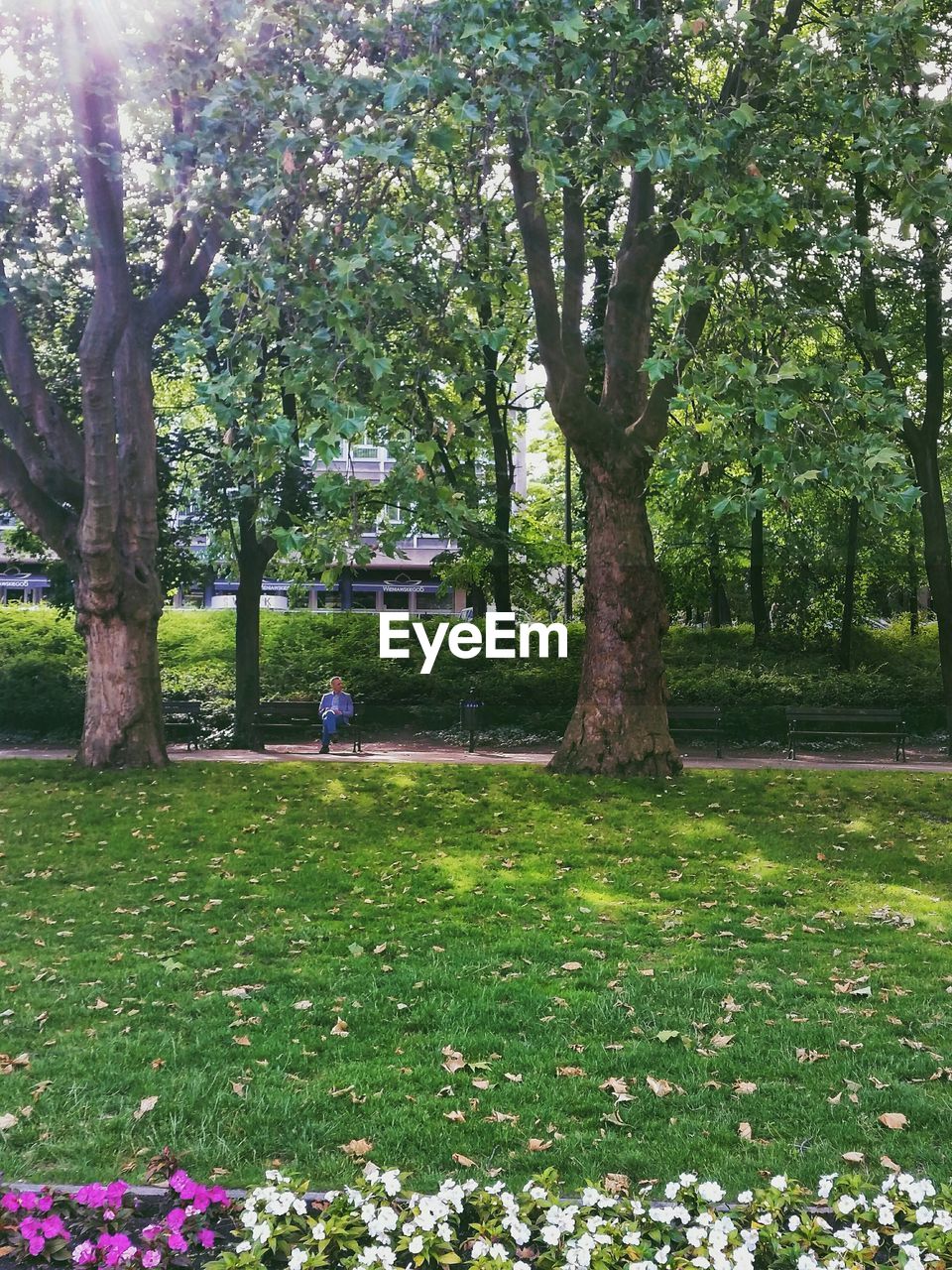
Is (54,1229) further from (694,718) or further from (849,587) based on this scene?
(849,587)

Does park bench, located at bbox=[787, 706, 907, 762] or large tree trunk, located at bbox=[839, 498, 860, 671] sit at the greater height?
large tree trunk, located at bbox=[839, 498, 860, 671]

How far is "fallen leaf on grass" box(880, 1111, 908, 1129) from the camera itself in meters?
4.10

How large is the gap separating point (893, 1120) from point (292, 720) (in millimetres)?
15898

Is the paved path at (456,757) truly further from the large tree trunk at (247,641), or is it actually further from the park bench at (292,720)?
the large tree trunk at (247,641)

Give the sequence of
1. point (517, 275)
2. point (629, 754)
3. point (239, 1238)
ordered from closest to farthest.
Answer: point (239, 1238) < point (517, 275) < point (629, 754)

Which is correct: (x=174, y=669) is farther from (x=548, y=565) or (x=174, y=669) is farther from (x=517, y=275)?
(x=517, y=275)

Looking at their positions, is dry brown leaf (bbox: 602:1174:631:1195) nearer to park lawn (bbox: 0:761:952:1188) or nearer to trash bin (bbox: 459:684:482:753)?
park lawn (bbox: 0:761:952:1188)

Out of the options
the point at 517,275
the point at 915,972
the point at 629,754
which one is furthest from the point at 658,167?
the point at 629,754

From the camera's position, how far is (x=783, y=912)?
756 centimetres

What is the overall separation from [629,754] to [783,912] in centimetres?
484

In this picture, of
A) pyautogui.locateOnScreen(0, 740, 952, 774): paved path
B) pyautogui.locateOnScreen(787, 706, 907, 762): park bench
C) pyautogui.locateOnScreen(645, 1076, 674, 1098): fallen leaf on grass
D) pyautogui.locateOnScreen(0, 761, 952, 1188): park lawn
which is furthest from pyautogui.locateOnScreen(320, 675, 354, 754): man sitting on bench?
pyautogui.locateOnScreen(645, 1076, 674, 1098): fallen leaf on grass

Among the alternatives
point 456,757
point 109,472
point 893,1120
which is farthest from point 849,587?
point 893,1120

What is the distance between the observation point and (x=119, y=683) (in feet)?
42.2

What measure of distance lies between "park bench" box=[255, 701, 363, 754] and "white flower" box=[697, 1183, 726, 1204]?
49.9 ft
